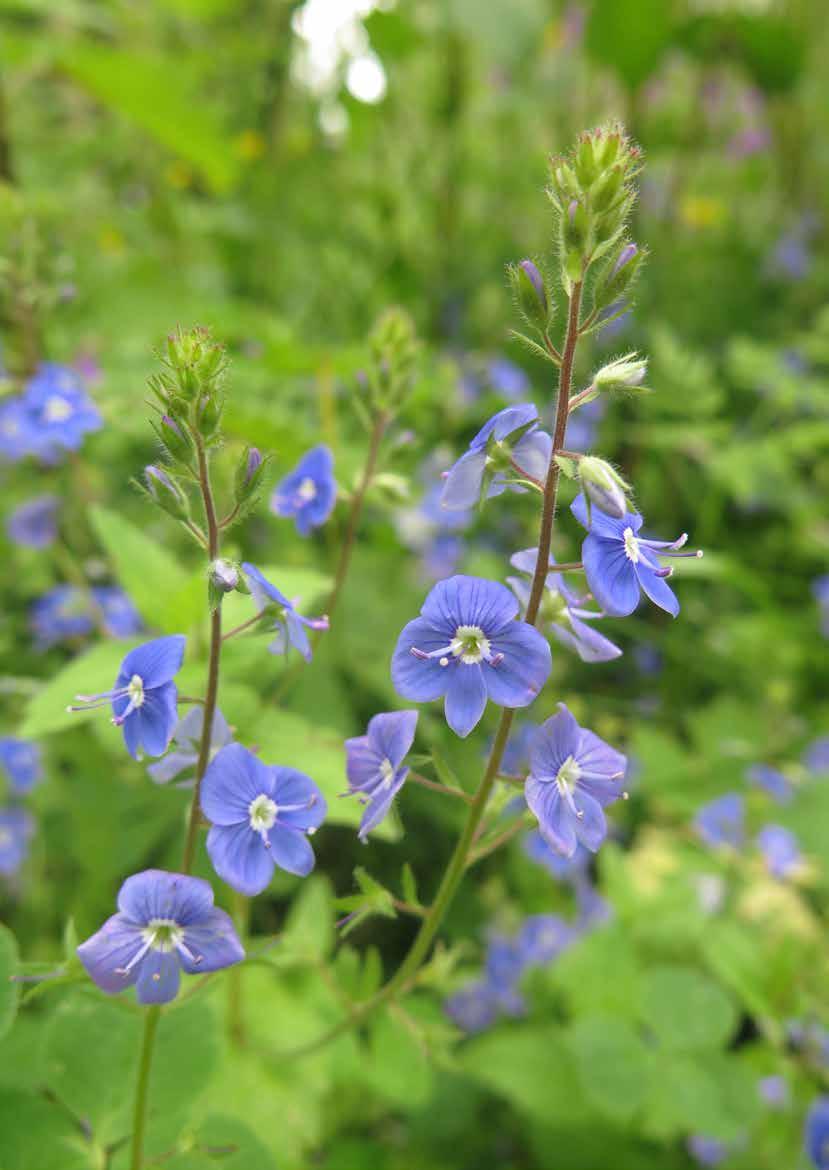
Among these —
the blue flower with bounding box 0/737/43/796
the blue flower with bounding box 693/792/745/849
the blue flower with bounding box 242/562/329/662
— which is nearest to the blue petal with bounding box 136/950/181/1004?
the blue flower with bounding box 242/562/329/662

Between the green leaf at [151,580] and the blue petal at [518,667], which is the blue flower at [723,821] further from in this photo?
the blue petal at [518,667]

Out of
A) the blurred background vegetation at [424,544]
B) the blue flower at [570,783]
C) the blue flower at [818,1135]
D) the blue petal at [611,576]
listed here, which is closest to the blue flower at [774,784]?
the blurred background vegetation at [424,544]

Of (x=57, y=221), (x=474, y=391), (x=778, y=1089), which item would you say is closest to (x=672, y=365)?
(x=474, y=391)

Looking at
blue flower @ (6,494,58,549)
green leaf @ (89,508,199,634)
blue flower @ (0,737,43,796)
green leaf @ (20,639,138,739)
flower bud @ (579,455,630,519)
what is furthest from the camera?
blue flower @ (6,494,58,549)

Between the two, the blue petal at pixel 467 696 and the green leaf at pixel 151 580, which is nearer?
the blue petal at pixel 467 696

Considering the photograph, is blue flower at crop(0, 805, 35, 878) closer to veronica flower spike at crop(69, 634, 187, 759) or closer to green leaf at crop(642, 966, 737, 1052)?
green leaf at crop(642, 966, 737, 1052)

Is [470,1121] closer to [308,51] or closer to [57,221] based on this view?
[57,221]

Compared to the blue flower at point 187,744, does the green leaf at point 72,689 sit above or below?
below
